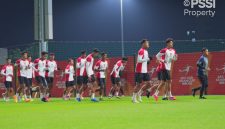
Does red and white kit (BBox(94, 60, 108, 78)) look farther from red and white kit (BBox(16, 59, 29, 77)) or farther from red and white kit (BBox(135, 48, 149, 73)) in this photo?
red and white kit (BBox(135, 48, 149, 73))

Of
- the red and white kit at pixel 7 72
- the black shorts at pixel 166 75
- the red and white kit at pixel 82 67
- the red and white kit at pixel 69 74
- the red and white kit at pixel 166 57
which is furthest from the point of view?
the red and white kit at pixel 7 72

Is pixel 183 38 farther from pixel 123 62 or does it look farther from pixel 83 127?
pixel 83 127

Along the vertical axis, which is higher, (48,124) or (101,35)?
(101,35)

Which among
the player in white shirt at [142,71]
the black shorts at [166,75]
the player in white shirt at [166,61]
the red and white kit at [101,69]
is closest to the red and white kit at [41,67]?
the red and white kit at [101,69]

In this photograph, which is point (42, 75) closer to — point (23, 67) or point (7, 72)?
point (23, 67)

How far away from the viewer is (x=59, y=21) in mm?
41969

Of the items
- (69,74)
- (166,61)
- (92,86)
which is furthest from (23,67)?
(166,61)

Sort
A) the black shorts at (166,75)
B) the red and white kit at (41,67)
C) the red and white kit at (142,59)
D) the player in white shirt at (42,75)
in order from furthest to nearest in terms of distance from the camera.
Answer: the red and white kit at (41,67) < the player in white shirt at (42,75) < the black shorts at (166,75) < the red and white kit at (142,59)

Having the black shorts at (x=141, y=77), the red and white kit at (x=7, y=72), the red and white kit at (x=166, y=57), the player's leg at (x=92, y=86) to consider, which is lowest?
the player's leg at (x=92, y=86)

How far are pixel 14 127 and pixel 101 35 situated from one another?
3158 cm

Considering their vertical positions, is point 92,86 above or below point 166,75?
below

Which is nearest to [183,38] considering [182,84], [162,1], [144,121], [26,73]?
[162,1]

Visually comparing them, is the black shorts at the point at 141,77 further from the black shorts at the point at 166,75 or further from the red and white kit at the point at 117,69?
the red and white kit at the point at 117,69

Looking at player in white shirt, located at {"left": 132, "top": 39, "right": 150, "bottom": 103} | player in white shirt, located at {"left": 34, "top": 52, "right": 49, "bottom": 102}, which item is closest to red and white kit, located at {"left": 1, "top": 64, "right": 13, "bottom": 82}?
player in white shirt, located at {"left": 34, "top": 52, "right": 49, "bottom": 102}
